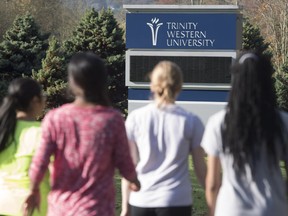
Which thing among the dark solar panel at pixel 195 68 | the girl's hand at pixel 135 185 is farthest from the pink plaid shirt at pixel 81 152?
the dark solar panel at pixel 195 68

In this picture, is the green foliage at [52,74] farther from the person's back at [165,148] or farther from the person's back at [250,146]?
the person's back at [250,146]

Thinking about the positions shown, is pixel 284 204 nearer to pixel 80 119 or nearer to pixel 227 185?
pixel 227 185

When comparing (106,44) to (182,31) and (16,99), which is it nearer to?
(182,31)

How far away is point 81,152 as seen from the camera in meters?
3.74

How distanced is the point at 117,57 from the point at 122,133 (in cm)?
2737

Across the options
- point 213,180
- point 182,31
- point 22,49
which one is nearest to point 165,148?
point 213,180

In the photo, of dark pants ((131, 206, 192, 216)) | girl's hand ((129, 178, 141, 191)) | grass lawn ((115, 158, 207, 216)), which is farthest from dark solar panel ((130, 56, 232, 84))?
girl's hand ((129, 178, 141, 191))

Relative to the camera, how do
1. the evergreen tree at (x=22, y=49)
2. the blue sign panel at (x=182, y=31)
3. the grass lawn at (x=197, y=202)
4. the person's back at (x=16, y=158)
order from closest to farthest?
the person's back at (x=16, y=158) < the grass lawn at (x=197, y=202) < the blue sign panel at (x=182, y=31) < the evergreen tree at (x=22, y=49)

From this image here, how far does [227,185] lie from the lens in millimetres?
3783

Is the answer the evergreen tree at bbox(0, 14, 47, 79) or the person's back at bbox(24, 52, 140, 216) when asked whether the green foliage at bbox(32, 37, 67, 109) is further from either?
the person's back at bbox(24, 52, 140, 216)

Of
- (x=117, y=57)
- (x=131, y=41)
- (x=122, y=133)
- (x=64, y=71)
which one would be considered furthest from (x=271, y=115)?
(x=117, y=57)

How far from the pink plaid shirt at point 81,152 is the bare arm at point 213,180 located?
0.52m

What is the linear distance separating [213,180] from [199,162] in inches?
21.9

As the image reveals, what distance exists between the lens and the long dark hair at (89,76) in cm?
379
